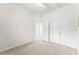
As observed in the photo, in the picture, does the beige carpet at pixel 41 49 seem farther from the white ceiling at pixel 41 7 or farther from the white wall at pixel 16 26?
the white ceiling at pixel 41 7

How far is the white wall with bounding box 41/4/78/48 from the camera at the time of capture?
3.96ft

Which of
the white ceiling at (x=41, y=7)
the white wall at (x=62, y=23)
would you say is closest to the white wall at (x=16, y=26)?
the white ceiling at (x=41, y=7)

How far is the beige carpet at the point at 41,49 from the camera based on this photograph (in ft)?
3.69

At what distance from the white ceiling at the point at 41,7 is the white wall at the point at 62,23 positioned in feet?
0.22

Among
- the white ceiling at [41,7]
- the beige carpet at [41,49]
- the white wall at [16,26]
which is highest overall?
the white ceiling at [41,7]

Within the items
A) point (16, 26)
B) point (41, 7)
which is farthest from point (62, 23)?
point (16, 26)

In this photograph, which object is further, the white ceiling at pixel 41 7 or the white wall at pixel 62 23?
the white wall at pixel 62 23

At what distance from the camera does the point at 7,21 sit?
1207mm

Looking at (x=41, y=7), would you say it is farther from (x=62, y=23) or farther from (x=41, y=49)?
(x=41, y=49)

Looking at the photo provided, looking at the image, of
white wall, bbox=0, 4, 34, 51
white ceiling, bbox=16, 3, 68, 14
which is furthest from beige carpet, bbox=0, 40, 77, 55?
white ceiling, bbox=16, 3, 68, 14

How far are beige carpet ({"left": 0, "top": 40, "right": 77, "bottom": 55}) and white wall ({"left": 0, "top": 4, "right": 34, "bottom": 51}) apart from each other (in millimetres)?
82
